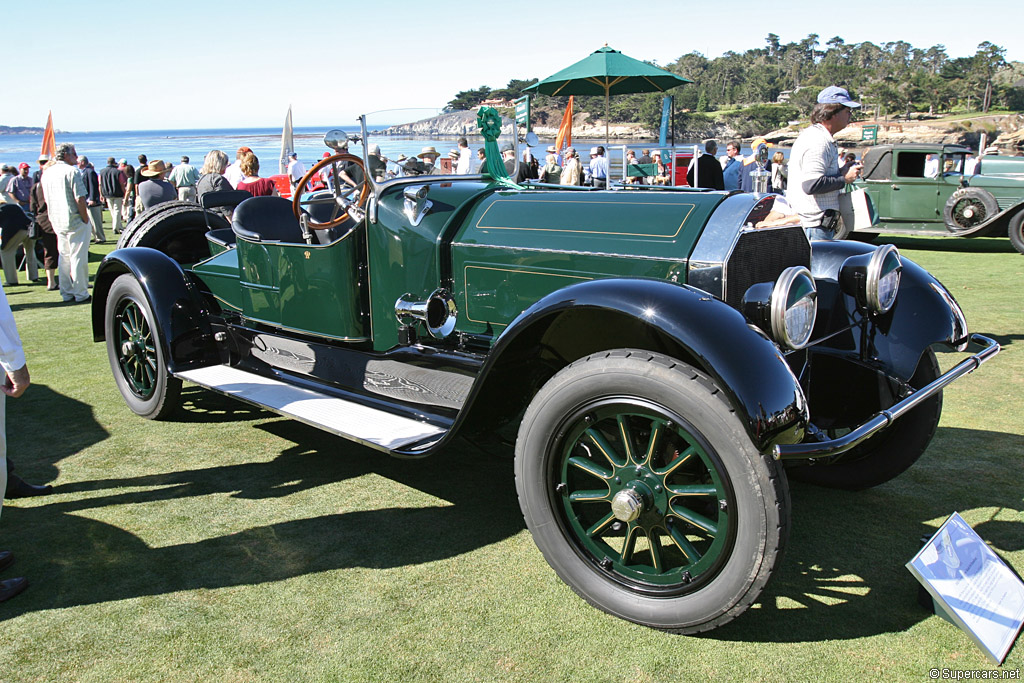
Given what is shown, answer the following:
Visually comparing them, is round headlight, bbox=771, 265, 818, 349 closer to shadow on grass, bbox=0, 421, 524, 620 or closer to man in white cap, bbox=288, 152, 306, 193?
shadow on grass, bbox=0, 421, 524, 620

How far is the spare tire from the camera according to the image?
5.15m

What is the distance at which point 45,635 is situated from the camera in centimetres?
235

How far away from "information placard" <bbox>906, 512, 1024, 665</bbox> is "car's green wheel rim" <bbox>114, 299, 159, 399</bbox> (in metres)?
4.04

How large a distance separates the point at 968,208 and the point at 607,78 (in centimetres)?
632

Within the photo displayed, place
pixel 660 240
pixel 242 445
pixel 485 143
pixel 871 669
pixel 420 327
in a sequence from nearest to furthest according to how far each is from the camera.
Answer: pixel 871 669 → pixel 660 240 → pixel 420 327 → pixel 485 143 → pixel 242 445

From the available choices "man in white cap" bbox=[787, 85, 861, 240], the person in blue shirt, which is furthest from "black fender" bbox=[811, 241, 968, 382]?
the person in blue shirt

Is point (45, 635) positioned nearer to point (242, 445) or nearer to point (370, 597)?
point (370, 597)

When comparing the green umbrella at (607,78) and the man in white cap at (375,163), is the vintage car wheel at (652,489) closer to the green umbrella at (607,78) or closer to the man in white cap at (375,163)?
the man in white cap at (375,163)

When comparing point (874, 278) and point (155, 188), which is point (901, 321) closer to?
point (874, 278)

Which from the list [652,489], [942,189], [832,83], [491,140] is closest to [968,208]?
[942,189]

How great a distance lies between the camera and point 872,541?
113 inches

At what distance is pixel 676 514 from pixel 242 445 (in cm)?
269

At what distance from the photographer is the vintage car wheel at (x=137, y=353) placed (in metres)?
4.32

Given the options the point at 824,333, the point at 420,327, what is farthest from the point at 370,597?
the point at 824,333
